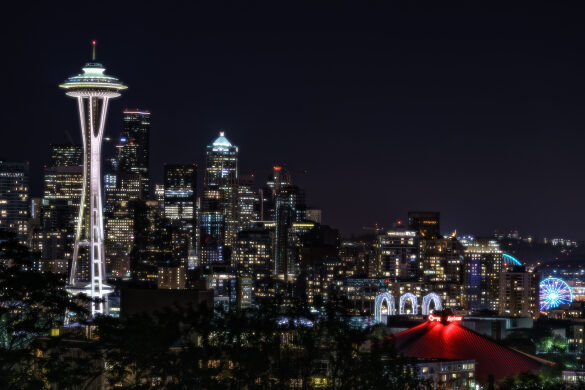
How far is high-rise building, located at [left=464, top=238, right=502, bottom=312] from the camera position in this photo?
179 metres

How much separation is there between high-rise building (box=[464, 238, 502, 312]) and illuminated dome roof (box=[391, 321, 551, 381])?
68626 millimetres

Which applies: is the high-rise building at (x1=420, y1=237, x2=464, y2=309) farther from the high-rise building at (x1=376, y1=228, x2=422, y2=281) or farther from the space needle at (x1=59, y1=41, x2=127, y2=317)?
the space needle at (x1=59, y1=41, x2=127, y2=317)

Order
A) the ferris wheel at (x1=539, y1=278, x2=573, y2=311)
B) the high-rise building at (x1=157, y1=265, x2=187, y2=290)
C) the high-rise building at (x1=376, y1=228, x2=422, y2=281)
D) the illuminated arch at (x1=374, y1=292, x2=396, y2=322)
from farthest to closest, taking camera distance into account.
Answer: the high-rise building at (x1=376, y1=228, x2=422, y2=281) < the ferris wheel at (x1=539, y1=278, x2=573, y2=311) < the high-rise building at (x1=157, y1=265, x2=187, y2=290) < the illuminated arch at (x1=374, y1=292, x2=396, y2=322)

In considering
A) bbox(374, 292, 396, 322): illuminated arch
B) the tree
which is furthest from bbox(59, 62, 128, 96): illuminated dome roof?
the tree

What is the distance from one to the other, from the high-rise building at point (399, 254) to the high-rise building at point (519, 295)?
1240cm

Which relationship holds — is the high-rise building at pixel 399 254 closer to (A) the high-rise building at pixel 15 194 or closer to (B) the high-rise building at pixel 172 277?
(B) the high-rise building at pixel 172 277

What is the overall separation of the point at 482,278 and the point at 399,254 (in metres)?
17.8

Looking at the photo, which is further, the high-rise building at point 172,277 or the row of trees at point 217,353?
the high-rise building at point 172,277

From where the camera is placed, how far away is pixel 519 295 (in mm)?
168875

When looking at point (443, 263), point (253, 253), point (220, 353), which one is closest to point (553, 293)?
point (443, 263)

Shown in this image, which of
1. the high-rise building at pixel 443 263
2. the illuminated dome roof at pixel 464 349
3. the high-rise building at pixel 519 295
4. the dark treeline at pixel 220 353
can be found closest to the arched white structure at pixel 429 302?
the illuminated dome roof at pixel 464 349

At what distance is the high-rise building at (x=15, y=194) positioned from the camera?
176m

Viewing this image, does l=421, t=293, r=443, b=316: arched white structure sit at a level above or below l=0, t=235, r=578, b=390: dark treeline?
above

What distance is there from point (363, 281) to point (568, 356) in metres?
55.8
